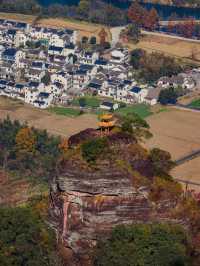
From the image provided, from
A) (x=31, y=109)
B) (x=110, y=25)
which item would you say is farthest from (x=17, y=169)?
(x=110, y=25)

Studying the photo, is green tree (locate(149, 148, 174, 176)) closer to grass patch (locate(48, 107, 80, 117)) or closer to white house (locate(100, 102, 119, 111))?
grass patch (locate(48, 107, 80, 117))

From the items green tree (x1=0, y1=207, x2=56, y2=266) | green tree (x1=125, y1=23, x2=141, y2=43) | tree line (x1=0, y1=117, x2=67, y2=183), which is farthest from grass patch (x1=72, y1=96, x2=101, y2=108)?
green tree (x1=0, y1=207, x2=56, y2=266)

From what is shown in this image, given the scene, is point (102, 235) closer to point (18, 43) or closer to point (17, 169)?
point (17, 169)

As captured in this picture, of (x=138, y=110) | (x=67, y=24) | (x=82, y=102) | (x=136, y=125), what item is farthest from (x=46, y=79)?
(x=136, y=125)

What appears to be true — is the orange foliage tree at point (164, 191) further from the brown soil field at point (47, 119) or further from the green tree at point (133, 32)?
the green tree at point (133, 32)

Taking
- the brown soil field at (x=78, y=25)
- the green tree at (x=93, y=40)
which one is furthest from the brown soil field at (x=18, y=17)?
the green tree at (x=93, y=40)

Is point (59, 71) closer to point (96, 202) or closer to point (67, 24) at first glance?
point (67, 24)
